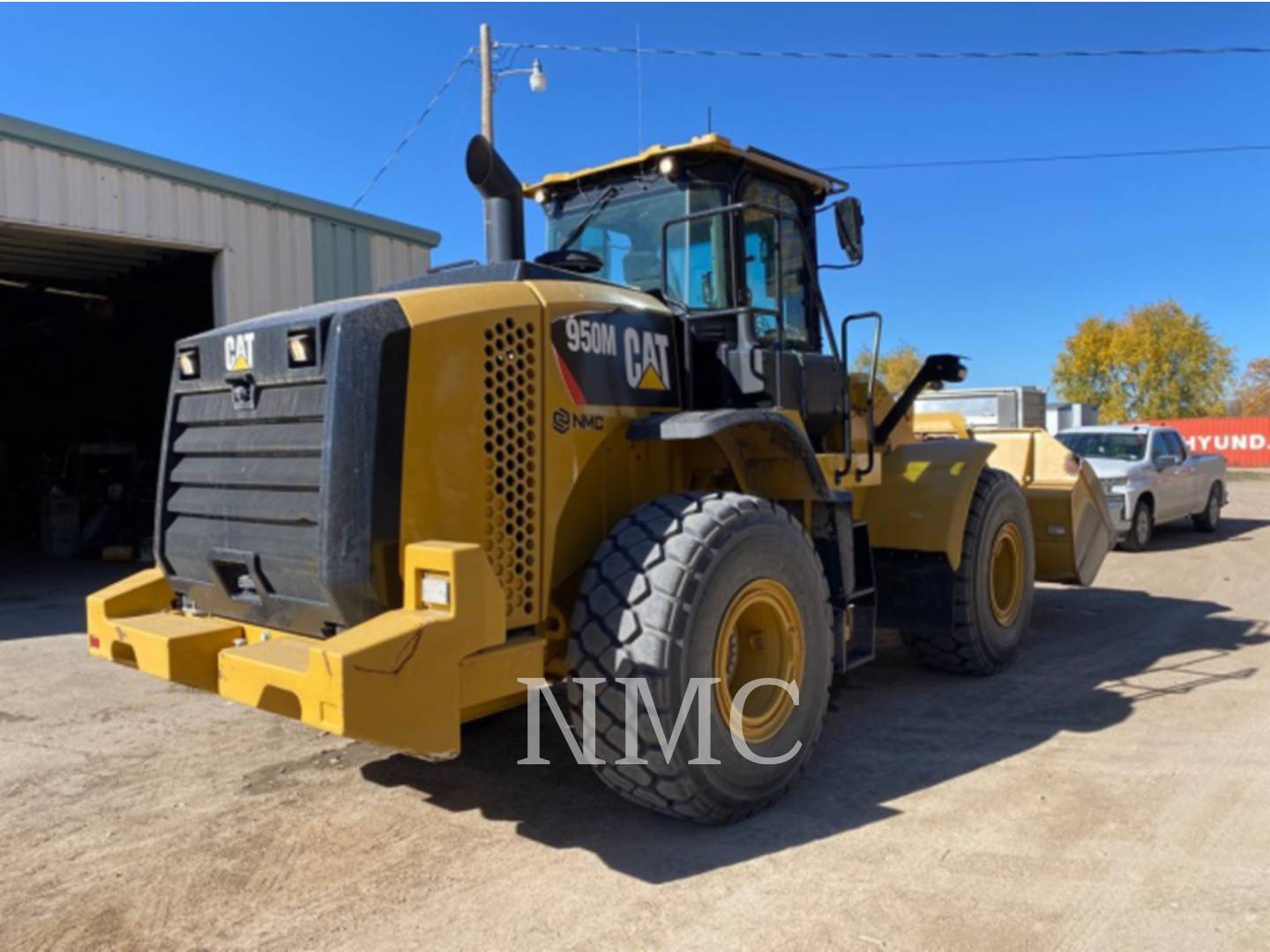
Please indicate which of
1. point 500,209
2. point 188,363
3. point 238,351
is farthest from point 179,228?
point 238,351

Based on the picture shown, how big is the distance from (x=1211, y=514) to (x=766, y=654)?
13.8m

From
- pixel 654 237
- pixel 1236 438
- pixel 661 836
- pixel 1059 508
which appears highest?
pixel 654 237

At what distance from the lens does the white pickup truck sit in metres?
12.7

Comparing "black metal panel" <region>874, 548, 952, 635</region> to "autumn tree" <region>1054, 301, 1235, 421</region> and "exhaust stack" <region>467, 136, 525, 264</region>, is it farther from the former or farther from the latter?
"autumn tree" <region>1054, 301, 1235, 421</region>

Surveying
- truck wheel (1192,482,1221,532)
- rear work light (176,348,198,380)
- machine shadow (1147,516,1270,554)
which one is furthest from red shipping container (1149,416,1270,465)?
rear work light (176,348,198,380)

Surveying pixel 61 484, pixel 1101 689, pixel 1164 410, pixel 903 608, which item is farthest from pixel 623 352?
pixel 1164 410

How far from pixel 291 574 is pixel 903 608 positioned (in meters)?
3.79

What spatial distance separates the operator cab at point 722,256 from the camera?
4645mm

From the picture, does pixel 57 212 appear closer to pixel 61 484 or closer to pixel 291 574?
pixel 291 574

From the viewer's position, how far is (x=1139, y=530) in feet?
42.3

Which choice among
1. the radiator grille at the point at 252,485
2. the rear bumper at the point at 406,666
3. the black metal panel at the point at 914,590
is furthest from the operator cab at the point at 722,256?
the rear bumper at the point at 406,666

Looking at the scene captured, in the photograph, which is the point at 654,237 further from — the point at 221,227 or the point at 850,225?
the point at 221,227

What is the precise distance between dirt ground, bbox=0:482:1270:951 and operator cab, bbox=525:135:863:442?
6.10ft

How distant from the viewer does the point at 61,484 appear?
601 inches
